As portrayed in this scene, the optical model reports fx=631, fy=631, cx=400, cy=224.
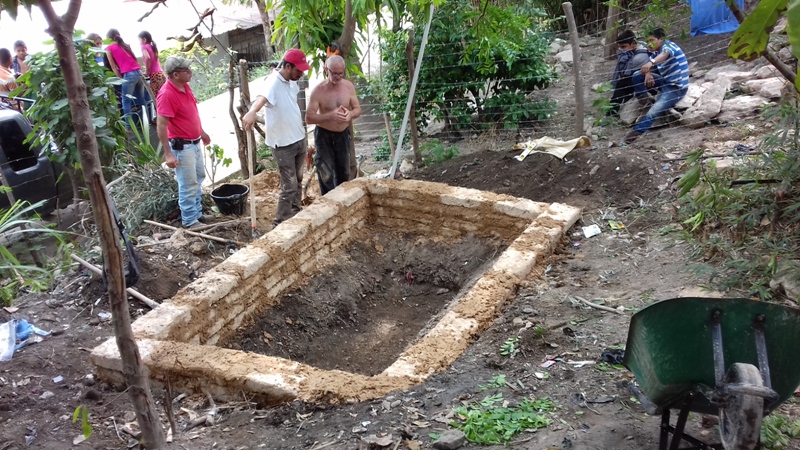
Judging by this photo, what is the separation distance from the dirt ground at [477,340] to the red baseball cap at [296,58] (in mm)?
1726

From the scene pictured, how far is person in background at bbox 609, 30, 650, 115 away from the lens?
7359mm

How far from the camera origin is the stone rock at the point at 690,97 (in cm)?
715

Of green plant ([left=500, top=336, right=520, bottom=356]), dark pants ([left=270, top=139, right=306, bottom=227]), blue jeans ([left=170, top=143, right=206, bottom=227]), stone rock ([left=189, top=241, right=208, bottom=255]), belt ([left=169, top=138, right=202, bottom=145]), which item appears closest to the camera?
green plant ([left=500, top=336, right=520, bottom=356])

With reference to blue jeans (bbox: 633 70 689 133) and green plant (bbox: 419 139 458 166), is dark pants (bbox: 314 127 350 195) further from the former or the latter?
blue jeans (bbox: 633 70 689 133)

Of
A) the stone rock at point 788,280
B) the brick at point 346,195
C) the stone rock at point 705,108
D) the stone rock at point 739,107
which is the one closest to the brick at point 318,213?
the brick at point 346,195

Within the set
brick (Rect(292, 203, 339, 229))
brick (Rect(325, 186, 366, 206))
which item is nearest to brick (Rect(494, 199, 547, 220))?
brick (Rect(325, 186, 366, 206))

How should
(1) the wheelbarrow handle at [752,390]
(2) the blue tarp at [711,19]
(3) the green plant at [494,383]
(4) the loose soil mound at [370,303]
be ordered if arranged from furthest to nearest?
1. (2) the blue tarp at [711,19]
2. (4) the loose soil mound at [370,303]
3. (3) the green plant at [494,383]
4. (1) the wheelbarrow handle at [752,390]

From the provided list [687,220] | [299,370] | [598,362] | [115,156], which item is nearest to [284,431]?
[299,370]

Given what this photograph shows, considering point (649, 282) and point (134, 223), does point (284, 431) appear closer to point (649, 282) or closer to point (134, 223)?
point (649, 282)

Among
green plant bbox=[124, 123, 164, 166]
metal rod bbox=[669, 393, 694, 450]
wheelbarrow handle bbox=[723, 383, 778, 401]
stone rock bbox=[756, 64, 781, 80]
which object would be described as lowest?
metal rod bbox=[669, 393, 694, 450]

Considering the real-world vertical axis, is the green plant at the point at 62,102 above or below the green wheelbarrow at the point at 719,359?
above

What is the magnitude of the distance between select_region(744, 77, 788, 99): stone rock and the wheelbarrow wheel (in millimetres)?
5730

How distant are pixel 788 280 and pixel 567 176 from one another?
9.05 feet

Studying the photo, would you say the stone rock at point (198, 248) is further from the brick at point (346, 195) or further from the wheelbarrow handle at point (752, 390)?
the wheelbarrow handle at point (752, 390)
